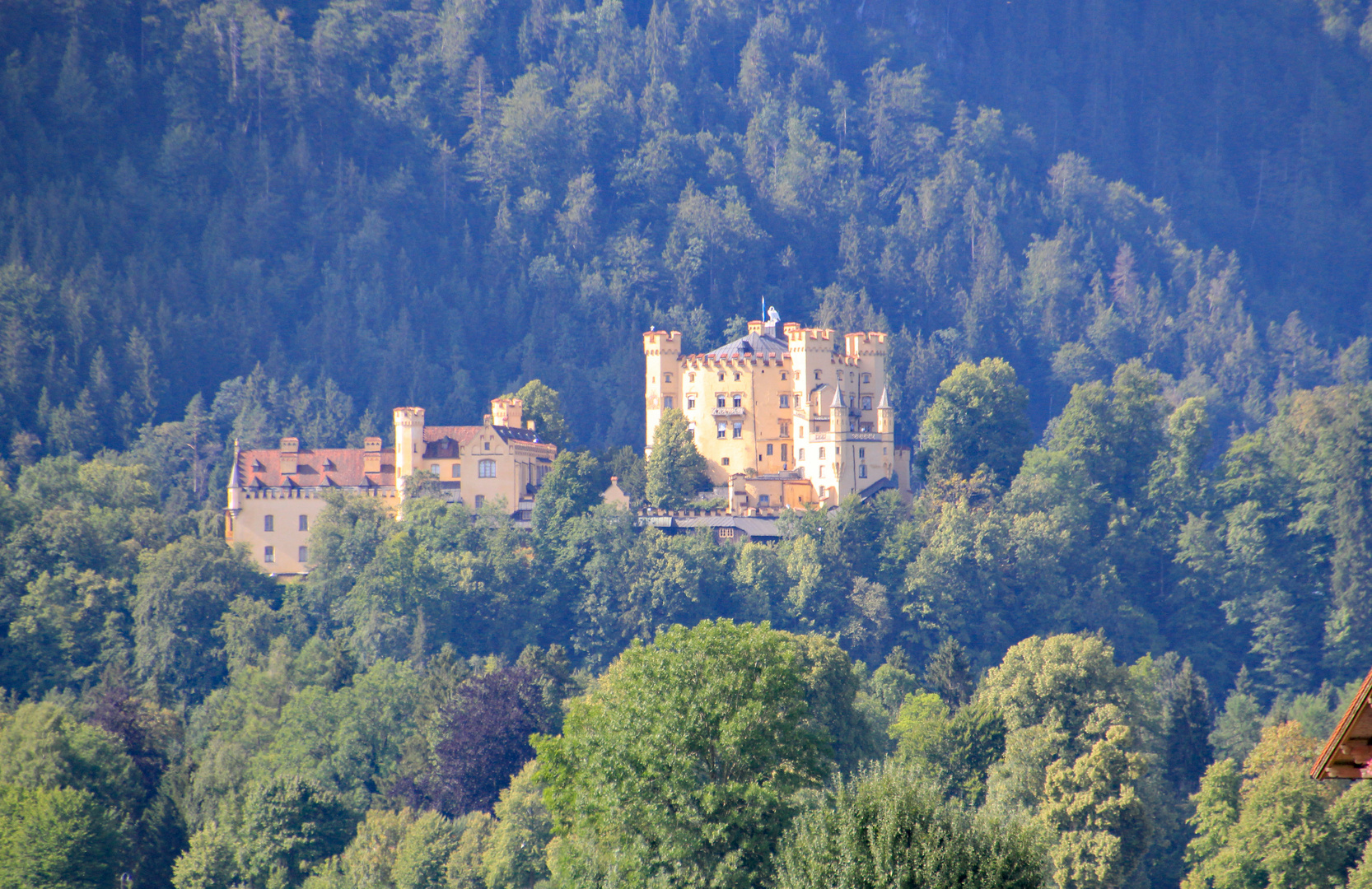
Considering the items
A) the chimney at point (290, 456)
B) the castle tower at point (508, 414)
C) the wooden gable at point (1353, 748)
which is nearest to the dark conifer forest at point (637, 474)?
the castle tower at point (508, 414)

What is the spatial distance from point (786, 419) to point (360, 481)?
22.1 meters

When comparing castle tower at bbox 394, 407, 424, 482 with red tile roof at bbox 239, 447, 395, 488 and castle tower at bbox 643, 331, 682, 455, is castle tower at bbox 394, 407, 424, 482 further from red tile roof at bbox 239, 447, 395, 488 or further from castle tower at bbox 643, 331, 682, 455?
castle tower at bbox 643, 331, 682, 455

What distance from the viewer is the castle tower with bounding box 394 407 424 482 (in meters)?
101

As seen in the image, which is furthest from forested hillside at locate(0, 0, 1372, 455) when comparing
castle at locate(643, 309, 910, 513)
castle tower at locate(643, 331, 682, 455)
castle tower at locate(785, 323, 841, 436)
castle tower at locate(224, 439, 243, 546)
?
castle tower at locate(785, 323, 841, 436)

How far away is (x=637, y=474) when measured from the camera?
4055 inches

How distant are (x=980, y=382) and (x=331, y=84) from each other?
72.8 metres

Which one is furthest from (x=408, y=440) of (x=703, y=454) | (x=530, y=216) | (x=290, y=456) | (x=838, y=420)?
(x=530, y=216)

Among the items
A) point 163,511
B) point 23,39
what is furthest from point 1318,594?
point 23,39

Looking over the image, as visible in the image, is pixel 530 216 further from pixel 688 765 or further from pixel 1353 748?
pixel 1353 748

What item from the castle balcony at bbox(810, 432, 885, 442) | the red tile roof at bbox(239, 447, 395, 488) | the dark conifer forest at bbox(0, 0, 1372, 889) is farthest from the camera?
the red tile roof at bbox(239, 447, 395, 488)

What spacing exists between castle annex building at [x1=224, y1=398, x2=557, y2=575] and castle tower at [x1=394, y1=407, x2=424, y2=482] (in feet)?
0.14

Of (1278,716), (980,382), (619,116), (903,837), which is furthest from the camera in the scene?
(619,116)

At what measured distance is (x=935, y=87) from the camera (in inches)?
7318

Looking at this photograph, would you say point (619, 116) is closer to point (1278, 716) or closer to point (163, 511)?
point (163, 511)
